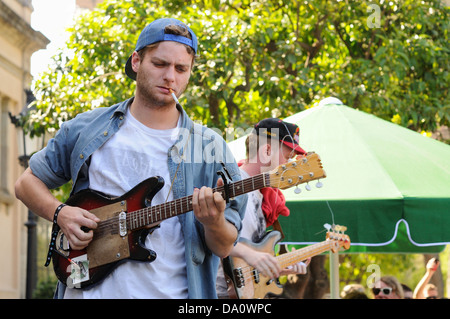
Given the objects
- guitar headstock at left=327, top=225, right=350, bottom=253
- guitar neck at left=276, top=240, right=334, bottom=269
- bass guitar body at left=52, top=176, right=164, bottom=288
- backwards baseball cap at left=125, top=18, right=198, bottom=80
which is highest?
backwards baseball cap at left=125, top=18, right=198, bottom=80

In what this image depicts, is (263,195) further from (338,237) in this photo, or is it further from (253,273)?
(338,237)

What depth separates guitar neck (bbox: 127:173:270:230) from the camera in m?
2.95

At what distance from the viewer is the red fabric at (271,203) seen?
4.74 m

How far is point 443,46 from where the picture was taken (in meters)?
11.8

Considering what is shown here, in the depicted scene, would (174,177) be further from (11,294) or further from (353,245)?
(11,294)

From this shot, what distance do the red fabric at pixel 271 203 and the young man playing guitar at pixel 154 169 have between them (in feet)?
5.03

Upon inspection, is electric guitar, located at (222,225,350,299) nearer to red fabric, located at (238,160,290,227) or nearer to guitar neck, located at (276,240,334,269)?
guitar neck, located at (276,240,334,269)

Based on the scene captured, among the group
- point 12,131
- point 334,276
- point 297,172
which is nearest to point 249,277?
point 297,172

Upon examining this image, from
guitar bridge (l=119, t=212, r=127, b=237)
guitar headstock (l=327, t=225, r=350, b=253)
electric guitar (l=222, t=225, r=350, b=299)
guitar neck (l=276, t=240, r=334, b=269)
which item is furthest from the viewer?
guitar headstock (l=327, t=225, r=350, b=253)

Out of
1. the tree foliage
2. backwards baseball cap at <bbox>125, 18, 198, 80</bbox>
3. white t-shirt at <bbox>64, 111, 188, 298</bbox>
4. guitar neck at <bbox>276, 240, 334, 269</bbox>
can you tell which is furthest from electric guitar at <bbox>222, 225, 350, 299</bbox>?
the tree foliage

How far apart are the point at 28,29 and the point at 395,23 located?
1107 centimetres

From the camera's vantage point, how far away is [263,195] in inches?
187

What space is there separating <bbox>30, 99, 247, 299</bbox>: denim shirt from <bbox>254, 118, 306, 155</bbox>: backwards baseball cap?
5.08 feet
